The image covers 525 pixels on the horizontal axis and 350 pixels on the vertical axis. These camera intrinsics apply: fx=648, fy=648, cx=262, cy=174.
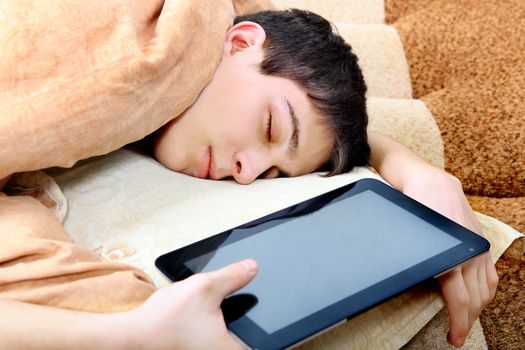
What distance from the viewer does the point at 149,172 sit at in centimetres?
99

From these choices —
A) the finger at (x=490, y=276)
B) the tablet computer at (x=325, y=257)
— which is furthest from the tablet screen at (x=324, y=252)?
the finger at (x=490, y=276)

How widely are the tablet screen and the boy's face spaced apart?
0.16 metres

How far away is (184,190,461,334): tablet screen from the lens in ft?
2.28

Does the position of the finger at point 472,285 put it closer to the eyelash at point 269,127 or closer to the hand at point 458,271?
the hand at point 458,271

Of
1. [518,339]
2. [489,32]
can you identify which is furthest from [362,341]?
[489,32]

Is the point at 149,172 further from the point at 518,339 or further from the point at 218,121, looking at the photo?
the point at 518,339

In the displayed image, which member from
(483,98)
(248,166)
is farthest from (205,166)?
(483,98)

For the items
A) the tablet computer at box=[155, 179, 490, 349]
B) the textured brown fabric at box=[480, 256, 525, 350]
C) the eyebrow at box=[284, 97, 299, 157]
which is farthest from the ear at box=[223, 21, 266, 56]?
the textured brown fabric at box=[480, 256, 525, 350]

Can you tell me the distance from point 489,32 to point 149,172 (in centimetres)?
93

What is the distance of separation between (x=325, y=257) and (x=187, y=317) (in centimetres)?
21

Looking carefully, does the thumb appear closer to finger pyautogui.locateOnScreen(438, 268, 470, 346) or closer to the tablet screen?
the tablet screen

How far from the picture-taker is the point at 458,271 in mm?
826

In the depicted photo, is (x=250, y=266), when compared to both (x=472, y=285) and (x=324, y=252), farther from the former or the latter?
(x=472, y=285)

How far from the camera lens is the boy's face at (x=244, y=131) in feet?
3.26
